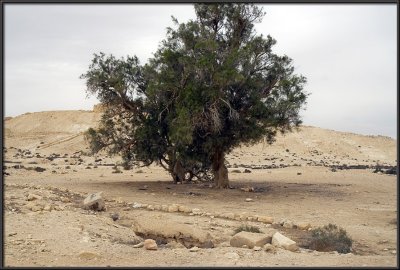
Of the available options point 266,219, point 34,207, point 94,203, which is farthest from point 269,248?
point 94,203

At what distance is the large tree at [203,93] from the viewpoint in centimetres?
2033

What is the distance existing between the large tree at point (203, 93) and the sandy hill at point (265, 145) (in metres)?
35.4

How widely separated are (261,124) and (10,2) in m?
14.3

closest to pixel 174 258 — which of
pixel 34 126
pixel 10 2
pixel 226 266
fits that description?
pixel 226 266

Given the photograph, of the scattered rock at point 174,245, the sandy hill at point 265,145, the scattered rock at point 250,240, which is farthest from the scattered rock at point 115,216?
the sandy hill at point 265,145

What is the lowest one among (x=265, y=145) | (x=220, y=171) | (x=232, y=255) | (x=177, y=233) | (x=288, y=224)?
(x=288, y=224)

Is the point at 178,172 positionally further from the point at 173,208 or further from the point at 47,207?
the point at 47,207

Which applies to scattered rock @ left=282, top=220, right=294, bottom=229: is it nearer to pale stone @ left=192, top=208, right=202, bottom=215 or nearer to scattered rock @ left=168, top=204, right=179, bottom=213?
pale stone @ left=192, top=208, right=202, bottom=215

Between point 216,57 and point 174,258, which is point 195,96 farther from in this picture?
point 174,258

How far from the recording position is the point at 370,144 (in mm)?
88000

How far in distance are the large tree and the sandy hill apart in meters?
35.4

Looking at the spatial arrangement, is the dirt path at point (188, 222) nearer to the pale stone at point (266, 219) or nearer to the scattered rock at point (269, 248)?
the scattered rock at point (269, 248)

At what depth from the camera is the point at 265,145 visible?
71625mm

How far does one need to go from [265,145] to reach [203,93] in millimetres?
52450
